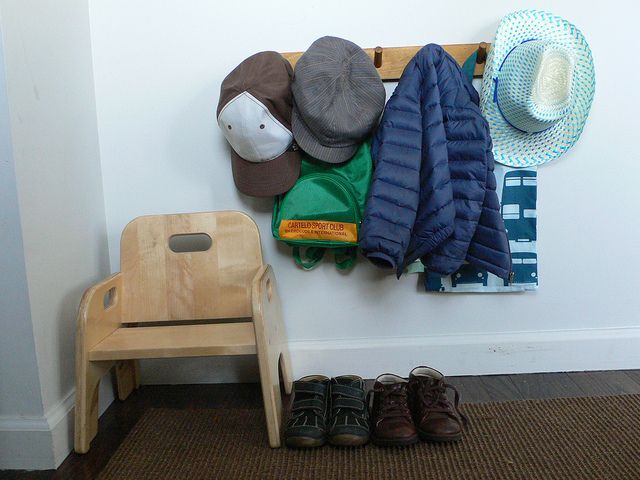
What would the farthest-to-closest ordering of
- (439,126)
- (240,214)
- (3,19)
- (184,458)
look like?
(240,214), (439,126), (184,458), (3,19)

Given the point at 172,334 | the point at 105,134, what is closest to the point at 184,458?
the point at 172,334

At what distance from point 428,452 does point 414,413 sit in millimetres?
112

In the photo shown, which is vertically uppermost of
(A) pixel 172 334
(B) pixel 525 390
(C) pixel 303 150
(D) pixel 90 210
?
(C) pixel 303 150

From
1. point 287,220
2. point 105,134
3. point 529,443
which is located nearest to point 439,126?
point 287,220

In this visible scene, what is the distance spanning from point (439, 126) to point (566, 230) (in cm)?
55

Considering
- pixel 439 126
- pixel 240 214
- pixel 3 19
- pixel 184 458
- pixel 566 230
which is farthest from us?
pixel 566 230

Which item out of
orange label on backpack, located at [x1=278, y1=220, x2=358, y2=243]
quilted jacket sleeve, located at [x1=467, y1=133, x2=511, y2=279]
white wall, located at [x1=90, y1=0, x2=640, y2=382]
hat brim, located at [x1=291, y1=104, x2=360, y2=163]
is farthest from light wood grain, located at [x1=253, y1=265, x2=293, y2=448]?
quilted jacket sleeve, located at [x1=467, y1=133, x2=511, y2=279]

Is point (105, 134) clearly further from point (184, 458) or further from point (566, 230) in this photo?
point (566, 230)

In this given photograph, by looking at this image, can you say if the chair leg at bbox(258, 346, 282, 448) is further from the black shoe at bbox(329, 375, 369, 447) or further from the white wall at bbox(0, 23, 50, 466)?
the white wall at bbox(0, 23, 50, 466)

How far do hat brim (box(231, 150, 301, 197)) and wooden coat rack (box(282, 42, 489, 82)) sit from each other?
0.29 metres

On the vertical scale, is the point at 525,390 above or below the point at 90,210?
below

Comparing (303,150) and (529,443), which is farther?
(303,150)

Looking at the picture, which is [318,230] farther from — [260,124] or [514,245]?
[514,245]

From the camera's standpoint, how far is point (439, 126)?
1231 millimetres
